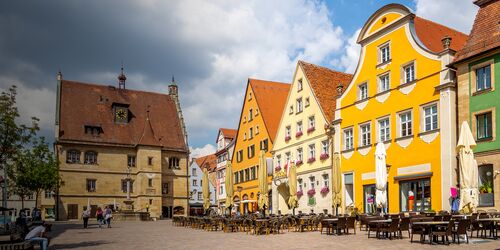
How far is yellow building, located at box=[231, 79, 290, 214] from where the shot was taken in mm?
46719

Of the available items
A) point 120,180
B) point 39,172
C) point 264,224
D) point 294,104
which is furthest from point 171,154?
point 264,224

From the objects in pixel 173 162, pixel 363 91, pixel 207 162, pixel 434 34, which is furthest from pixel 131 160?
pixel 434 34

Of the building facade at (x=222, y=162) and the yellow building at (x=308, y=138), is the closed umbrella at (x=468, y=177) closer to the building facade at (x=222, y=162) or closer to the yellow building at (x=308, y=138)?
the yellow building at (x=308, y=138)

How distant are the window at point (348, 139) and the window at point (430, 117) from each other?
258 inches

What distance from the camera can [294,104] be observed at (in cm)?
4012

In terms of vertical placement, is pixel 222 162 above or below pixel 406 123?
below

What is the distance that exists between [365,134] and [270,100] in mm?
19242

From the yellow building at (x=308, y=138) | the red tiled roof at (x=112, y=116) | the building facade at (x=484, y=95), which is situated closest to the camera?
the building facade at (x=484, y=95)

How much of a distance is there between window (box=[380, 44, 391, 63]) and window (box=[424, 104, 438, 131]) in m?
4.52

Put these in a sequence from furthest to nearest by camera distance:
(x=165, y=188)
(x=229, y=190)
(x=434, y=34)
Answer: (x=165, y=188) < (x=229, y=190) < (x=434, y=34)

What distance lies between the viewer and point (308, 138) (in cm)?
3750

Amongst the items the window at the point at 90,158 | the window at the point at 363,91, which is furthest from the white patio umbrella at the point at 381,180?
the window at the point at 90,158

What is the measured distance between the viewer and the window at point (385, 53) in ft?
95.7

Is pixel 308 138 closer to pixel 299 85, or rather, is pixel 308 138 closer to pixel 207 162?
pixel 299 85
